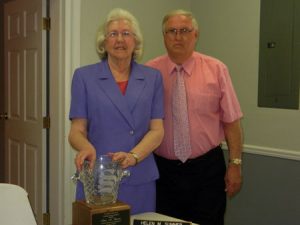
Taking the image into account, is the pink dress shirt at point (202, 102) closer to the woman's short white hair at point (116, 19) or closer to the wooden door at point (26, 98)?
the woman's short white hair at point (116, 19)

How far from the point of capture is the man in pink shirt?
210 centimetres

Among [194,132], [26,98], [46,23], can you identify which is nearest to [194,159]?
[194,132]

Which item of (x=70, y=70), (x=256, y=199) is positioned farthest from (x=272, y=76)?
(x=70, y=70)

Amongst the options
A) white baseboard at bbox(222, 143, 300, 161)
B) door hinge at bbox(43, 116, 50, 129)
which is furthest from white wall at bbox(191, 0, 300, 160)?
door hinge at bbox(43, 116, 50, 129)

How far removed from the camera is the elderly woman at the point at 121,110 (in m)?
1.74

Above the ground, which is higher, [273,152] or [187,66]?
[187,66]

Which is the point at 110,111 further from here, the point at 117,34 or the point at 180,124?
the point at 180,124

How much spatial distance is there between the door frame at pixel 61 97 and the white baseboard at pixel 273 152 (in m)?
1.28

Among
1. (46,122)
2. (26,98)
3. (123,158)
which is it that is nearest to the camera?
(123,158)

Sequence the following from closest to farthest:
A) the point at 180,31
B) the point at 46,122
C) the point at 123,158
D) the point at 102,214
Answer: the point at 102,214
the point at 123,158
the point at 180,31
the point at 46,122

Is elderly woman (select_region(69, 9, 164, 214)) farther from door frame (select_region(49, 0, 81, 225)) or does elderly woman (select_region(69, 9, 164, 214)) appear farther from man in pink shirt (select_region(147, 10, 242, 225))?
door frame (select_region(49, 0, 81, 225))

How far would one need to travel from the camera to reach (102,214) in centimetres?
132

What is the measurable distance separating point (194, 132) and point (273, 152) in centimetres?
108

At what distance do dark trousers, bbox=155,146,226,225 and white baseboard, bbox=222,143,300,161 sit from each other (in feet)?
2.88
